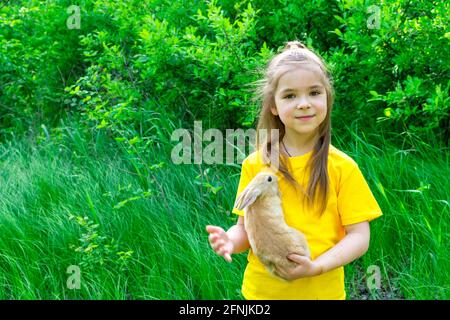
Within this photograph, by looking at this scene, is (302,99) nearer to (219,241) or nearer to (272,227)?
(272,227)

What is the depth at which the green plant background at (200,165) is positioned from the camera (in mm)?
3510

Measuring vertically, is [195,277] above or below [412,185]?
below

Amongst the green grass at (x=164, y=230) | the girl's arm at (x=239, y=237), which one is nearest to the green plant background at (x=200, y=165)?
the green grass at (x=164, y=230)

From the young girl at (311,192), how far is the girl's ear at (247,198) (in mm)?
130

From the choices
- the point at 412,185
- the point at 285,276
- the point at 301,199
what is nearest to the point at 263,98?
the point at 301,199

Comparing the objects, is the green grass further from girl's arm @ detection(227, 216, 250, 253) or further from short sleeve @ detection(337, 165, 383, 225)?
short sleeve @ detection(337, 165, 383, 225)

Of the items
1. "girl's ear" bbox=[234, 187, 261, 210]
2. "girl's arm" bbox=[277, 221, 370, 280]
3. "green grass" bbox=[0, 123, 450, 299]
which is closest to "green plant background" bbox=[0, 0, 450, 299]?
"green grass" bbox=[0, 123, 450, 299]

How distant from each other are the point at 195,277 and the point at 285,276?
1.48m

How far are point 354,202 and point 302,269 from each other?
0.95ft

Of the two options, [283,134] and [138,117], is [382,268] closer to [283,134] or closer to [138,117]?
[283,134]

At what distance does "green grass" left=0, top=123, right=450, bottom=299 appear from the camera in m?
3.43

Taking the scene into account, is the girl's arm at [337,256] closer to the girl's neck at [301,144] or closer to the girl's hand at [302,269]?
the girl's hand at [302,269]

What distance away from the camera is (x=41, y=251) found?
3754mm

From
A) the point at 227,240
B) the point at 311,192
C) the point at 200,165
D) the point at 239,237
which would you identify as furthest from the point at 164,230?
the point at 311,192
